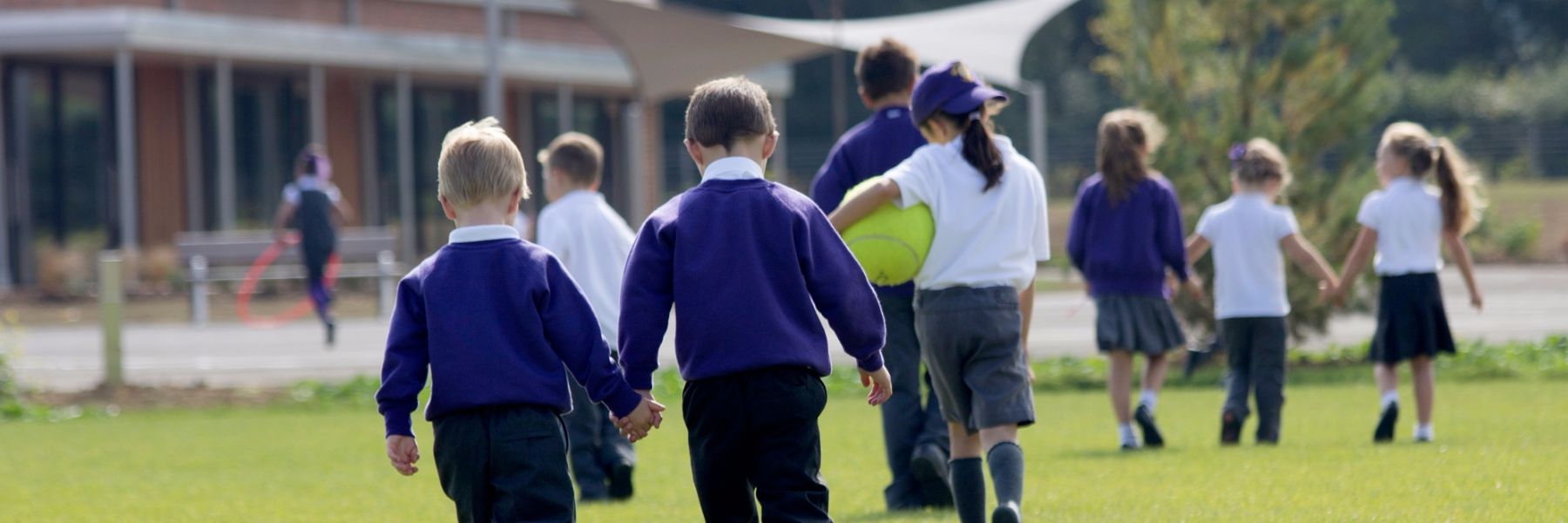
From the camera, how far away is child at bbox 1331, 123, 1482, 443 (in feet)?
27.7

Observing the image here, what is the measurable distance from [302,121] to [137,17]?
538 cm

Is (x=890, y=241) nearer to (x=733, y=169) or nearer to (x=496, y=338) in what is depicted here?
(x=733, y=169)

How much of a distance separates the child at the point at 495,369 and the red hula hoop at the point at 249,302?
1661cm

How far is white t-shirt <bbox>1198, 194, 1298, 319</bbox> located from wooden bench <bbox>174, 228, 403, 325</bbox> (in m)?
15.3

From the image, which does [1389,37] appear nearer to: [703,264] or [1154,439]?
[1154,439]

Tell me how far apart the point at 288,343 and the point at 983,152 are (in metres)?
14.4

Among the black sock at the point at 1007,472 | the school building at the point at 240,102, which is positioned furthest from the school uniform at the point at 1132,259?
the school building at the point at 240,102

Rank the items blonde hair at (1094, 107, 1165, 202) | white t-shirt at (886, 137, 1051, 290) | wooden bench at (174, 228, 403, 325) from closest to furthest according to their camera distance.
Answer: white t-shirt at (886, 137, 1051, 290), blonde hair at (1094, 107, 1165, 202), wooden bench at (174, 228, 403, 325)

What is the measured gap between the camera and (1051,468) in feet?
25.8

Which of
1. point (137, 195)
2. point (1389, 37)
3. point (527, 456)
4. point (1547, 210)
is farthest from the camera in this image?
point (1547, 210)

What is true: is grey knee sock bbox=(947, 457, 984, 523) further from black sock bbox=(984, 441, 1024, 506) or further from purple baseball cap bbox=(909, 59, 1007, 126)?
purple baseball cap bbox=(909, 59, 1007, 126)

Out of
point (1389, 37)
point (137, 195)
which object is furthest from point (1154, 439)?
point (137, 195)

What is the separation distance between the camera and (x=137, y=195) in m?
26.5

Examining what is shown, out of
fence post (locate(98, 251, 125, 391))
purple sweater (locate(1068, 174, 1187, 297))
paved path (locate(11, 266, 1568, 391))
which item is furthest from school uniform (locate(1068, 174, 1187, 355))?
fence post (locate(98, 251, 125, 391))
